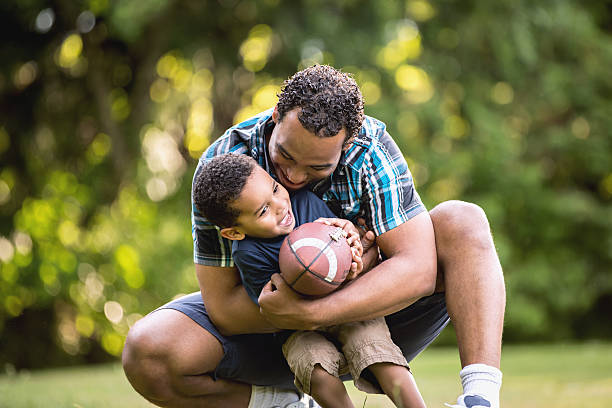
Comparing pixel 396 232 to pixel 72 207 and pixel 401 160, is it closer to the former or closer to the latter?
pixel 401 160

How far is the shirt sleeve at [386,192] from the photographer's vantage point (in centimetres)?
264

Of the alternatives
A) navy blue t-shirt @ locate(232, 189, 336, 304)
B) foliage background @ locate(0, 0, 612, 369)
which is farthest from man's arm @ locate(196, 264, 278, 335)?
foliage background @ locate(0, 0, 612, 369)

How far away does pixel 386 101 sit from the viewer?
41.0 ft

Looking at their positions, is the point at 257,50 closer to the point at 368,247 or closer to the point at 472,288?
the point at 368,247

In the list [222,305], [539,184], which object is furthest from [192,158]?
[222,305]

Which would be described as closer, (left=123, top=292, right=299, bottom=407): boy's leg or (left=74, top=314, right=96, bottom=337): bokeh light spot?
(left=123, top=292, right=299, bottom=407): boy's leg

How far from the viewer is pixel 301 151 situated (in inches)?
99.8

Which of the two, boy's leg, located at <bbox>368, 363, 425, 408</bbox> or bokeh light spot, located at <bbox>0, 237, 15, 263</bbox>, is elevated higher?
boy's leg, located at <bbox>368, 363, 425, 408</bbox>

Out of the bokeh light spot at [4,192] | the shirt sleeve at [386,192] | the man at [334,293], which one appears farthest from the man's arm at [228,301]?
the bokeh light spot at [4,192]

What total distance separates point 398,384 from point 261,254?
2.20 feet

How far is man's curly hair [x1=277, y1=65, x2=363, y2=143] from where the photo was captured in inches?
99.5

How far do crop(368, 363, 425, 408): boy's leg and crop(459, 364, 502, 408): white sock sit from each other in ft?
0.57

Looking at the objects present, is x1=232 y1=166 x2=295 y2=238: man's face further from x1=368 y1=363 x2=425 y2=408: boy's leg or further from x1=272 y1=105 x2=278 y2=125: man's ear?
x1=368 y1=363 x2=425 y2=408: boy's leg

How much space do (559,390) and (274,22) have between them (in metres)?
7.32
